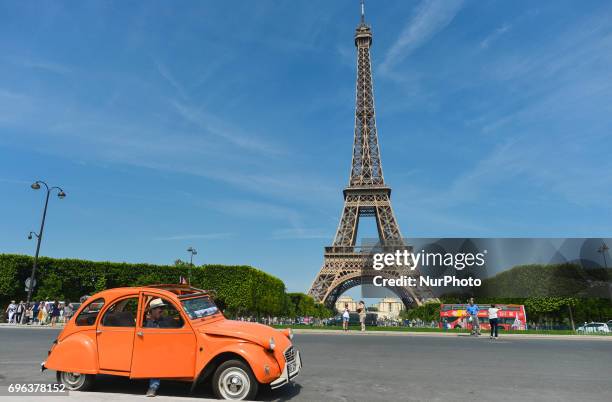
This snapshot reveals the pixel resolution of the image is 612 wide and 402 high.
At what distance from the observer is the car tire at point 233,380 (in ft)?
20.3

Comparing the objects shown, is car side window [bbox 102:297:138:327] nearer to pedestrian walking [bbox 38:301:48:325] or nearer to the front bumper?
the front bumper

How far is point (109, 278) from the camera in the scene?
37844 millimetres

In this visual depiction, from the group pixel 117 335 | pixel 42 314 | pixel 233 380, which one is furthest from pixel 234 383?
pixel 42 314

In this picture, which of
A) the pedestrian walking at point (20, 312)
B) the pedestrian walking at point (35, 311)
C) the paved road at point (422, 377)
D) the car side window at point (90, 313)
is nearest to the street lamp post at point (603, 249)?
the paved road at point (422, 377)

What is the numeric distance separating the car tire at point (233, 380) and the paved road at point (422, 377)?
64cm

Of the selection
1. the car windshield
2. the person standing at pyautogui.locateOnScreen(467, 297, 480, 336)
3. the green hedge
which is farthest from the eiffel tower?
the car windshield

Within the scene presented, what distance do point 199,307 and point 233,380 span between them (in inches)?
57.4

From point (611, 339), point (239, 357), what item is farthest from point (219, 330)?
point (611, 339)

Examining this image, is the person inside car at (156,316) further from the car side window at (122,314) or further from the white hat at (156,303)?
the car side window at (122,314)

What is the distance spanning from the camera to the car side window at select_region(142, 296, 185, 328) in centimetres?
673

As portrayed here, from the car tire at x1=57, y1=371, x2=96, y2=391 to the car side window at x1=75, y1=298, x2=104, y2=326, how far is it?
0.84 m

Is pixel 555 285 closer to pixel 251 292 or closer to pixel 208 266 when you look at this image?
pixel 251 292

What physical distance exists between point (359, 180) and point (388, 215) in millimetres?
7497

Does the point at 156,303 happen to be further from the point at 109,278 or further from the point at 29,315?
the point at 109,278
